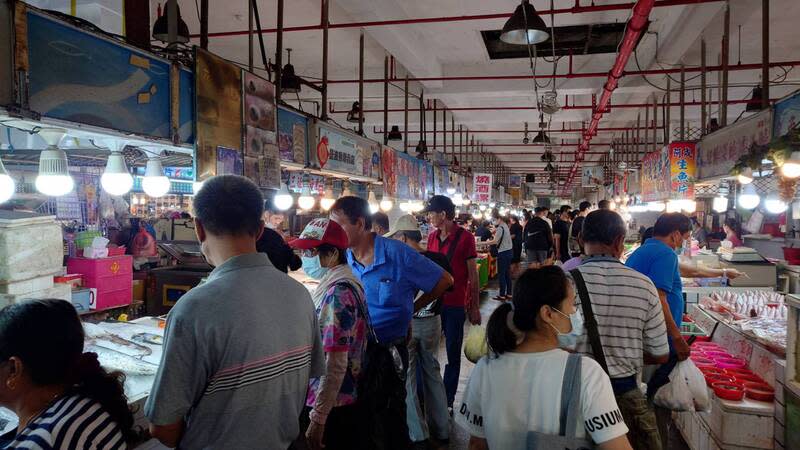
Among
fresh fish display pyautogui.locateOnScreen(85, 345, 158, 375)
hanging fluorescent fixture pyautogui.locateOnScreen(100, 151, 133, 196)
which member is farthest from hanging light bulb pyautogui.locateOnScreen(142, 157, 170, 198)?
fresh fish display pyautogui.locateOnScreen(85, 345, 158, 375)

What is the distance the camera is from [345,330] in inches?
100

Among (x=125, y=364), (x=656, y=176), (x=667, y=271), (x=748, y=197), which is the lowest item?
(x=125, y=364)

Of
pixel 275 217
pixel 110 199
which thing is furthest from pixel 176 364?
pixel 110 199

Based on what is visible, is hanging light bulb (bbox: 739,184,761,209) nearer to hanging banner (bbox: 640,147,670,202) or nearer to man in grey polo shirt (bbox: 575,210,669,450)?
hanging banner (bbox: 640,147,670,202)

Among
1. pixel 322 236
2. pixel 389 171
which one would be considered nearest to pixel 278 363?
pixel 322 236

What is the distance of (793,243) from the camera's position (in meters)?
12.9

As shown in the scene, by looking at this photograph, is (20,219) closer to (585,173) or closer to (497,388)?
(497,388)

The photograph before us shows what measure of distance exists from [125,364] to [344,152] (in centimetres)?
450

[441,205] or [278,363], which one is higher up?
[441,205]

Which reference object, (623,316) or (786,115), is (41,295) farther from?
(786,115)

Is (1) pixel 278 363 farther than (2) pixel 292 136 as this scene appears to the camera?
No

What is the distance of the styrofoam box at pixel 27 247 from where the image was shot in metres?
3.36

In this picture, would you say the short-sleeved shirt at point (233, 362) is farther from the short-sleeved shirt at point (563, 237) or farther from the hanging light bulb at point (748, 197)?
the short-sleeved shirt at point (563, 237)

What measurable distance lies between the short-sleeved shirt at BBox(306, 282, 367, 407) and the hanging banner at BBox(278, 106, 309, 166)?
294 cm
